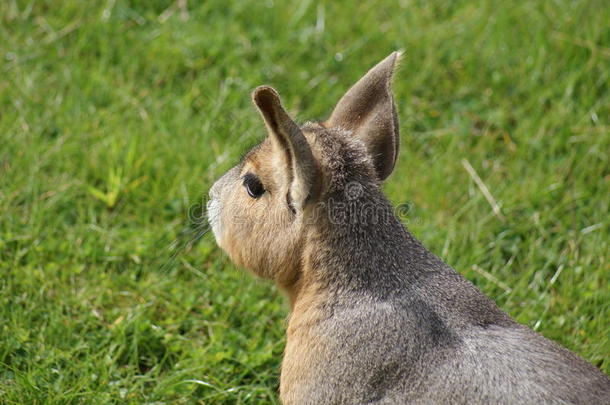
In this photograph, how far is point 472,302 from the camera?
9.70 ft

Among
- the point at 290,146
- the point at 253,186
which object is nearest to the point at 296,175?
the point at 290,146

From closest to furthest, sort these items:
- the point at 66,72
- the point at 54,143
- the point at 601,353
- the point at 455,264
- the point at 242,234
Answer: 1. the point at 242,234
2. the point at 601,353
3. the point at 455,264
4. the point at 54,143
5. the point at 66,72

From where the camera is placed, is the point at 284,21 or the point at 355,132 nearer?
the point at 355,132

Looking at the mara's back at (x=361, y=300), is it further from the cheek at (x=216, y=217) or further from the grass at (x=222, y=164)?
the grass at (x=222, y=164)

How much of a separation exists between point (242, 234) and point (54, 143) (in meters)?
1.82

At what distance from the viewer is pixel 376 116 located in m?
3.26

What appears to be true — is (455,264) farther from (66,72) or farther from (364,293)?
(66,72)

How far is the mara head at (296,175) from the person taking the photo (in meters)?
2.79

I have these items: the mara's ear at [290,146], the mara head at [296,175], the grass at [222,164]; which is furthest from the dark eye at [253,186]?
the grass at [222,164]

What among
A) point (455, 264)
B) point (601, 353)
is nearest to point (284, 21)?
point (455, 264)

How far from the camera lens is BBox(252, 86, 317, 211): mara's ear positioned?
261 cm

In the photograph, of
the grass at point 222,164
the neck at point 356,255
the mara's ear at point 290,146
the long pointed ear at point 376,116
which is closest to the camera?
the mara's ear at point 290,146

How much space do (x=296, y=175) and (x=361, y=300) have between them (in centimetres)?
48

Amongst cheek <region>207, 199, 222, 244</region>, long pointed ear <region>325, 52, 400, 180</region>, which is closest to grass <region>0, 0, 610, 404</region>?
cheek <region>207, 199, 222, 244</region>
